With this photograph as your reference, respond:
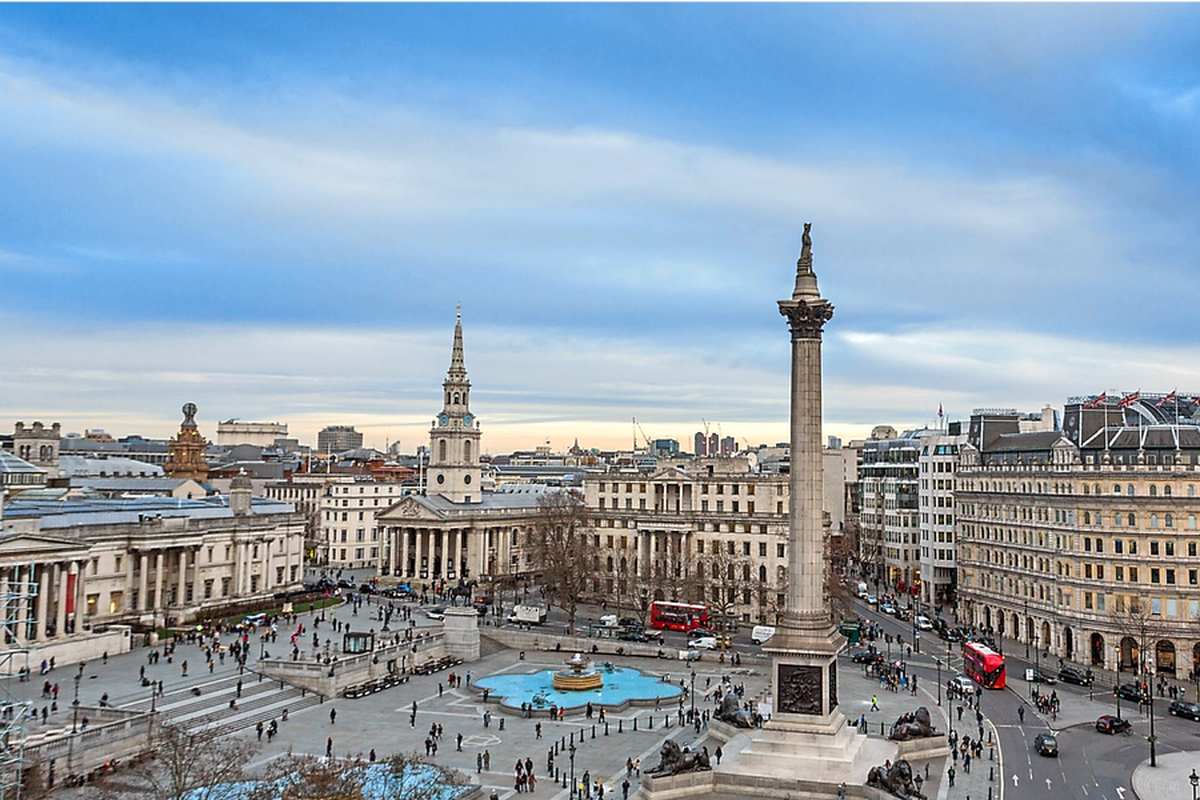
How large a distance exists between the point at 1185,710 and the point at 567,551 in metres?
59.7

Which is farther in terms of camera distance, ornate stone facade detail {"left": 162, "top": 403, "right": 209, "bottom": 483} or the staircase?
ornate stone facade detail {"left": 162, "top": 403, "right": 209, "bottom": 483}

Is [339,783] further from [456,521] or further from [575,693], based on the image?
[456,521]

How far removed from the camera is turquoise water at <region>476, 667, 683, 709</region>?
7031cm

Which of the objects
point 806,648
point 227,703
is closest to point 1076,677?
point 806,648

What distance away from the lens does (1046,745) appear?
189 feet

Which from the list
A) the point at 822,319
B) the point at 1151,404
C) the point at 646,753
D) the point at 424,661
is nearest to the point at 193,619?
the point at 424,661

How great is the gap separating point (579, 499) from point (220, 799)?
10281cm

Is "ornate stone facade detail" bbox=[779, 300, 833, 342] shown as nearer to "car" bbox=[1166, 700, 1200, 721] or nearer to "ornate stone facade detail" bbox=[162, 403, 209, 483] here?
"car" bbox=[1166, 700, 1200, 721]

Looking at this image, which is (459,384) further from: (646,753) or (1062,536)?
(646,753)

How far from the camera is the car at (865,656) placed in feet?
274

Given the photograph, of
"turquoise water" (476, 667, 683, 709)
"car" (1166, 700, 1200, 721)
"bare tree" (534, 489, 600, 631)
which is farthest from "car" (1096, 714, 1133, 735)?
"bare tree" (534, 489, 600, 631)

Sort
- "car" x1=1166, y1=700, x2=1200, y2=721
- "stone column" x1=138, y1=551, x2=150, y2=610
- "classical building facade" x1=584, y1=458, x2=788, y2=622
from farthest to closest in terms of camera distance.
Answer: "classical building facade" x1=584, y1=458, x2=788, y2=622 → "stone column" x1=138, y1=551, x2=150, y2=610 → "car" x1=1166, y1=700, x2=1200, y2=721

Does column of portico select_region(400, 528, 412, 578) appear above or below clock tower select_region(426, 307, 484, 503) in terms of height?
below

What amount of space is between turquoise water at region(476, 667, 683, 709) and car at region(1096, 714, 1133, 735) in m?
26.4
